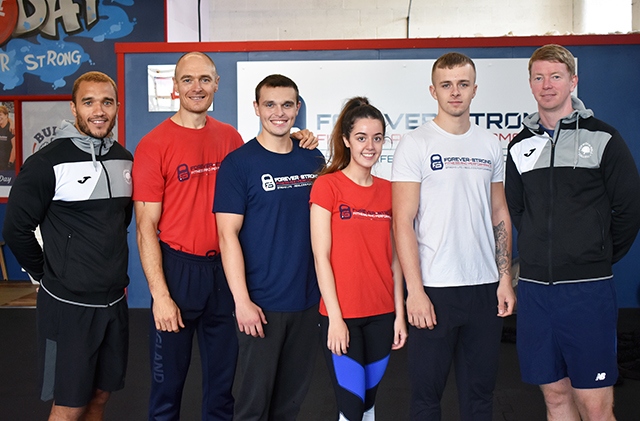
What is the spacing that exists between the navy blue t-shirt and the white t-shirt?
0.39m

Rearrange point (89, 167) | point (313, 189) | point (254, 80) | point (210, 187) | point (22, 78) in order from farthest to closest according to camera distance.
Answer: point (22, 78) → point (254, 80) → point (210, 187) → point (89, 167) → point (313, 189)

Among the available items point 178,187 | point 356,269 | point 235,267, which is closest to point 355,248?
point 356,269

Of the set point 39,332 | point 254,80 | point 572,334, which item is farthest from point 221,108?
point 572,334

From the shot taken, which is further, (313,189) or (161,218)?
(161,218)

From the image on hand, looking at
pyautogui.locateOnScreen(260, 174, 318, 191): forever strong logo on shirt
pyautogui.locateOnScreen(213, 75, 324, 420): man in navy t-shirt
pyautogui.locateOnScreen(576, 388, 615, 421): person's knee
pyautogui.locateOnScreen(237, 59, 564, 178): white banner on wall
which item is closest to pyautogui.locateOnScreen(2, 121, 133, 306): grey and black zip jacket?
pyautogui.locateOnScreen(213, 75, 324, 420): man in navy t-shirt

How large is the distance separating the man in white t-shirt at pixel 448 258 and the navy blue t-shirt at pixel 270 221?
346 millimetres

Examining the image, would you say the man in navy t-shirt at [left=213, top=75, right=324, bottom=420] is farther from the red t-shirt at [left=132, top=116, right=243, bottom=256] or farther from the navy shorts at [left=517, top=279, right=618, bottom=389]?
the navy shorts at [left=517, top=279, right=618, bottom=389]

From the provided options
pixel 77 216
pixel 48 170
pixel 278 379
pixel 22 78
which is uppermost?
pixel 22 78

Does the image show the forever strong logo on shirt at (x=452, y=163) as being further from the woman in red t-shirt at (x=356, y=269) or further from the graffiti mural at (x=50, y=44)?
the graffiti mural at (x=50, y=44)

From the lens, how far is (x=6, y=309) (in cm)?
550

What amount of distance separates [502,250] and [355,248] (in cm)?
60

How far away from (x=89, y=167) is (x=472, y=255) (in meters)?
1.42

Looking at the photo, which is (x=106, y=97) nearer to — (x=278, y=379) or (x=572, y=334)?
(x=278, y=379)

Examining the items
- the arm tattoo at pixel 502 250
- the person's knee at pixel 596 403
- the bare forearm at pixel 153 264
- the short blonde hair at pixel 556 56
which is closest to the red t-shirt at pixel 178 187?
the bare forearm at pixel 153 264
